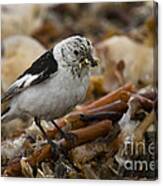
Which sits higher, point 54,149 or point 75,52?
point 75,52

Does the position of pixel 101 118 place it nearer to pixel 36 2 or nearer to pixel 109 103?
pixel 109 103

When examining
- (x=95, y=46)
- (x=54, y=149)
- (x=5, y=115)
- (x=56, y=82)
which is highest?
(x=95, y=46)

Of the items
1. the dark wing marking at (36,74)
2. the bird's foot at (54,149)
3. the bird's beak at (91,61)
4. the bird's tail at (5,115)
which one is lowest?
the bird's foot at (54,149)

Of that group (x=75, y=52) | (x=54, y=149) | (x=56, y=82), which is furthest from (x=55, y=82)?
(x=54, y=149)

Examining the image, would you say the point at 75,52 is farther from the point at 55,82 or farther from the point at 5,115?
the point at 5,115

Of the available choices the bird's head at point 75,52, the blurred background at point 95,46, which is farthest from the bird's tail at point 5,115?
the bird's head at point 75,52

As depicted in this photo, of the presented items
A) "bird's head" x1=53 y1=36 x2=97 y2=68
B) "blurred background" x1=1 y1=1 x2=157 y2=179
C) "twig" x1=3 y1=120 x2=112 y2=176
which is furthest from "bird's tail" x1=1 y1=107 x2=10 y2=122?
"bird's head" x1=53 y1=36 x2=97 y2=68

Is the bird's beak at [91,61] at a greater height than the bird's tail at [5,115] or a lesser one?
greater

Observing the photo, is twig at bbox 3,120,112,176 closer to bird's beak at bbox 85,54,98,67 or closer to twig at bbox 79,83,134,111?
twig at bbox 79,83,134,111

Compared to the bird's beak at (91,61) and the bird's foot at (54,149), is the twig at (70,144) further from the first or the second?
the bird's beak at (91,61)
